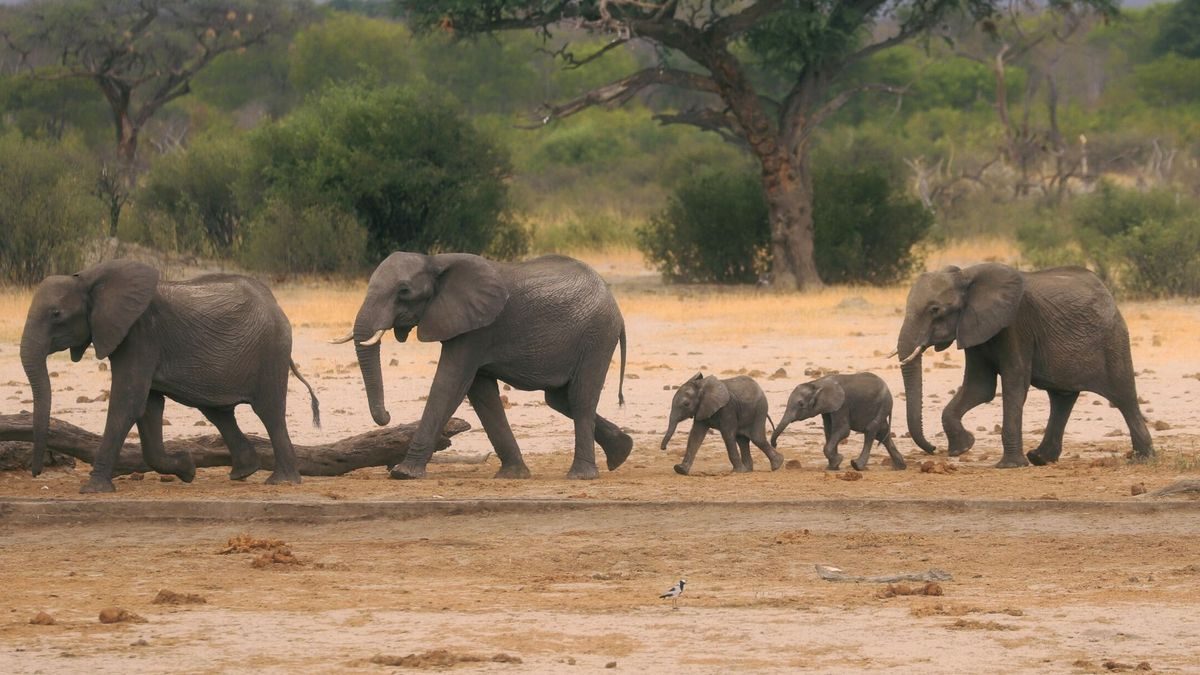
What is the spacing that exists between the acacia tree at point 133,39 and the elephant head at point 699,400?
1256 inches

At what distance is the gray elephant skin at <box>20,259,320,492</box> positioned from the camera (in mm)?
10961

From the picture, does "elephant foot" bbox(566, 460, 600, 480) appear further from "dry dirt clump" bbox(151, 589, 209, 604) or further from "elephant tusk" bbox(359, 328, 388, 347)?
"dry dirt clump" bbox(151, 589, 209, 604)

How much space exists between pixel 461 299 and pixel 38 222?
16038mm

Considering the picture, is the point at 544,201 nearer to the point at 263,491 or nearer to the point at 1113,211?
the point at 1113,211

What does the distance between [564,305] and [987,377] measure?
282 centimetres

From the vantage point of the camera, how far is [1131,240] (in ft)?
89.1

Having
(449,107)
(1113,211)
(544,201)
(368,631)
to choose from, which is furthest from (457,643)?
(544,201)

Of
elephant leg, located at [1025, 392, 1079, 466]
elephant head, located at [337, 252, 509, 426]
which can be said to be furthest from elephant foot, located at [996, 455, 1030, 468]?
elephant head, located at [337, 252, 509, 426]

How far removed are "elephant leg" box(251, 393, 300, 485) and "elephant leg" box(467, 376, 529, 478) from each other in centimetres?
110

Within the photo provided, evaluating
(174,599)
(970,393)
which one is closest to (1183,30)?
(970,393)

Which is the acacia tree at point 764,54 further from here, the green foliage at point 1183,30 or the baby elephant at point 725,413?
the green foliage at point 1183,30

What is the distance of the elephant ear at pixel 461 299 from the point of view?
459 inches

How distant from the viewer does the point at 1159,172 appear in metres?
50.0

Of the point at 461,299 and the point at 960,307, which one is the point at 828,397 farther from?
the point at 461,299
